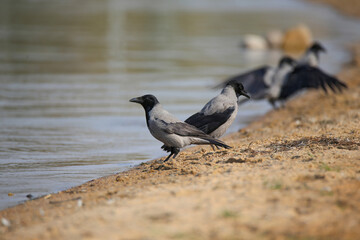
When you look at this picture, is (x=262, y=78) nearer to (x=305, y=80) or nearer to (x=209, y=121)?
(x=305, y=80)

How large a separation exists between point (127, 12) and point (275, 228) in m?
33.6

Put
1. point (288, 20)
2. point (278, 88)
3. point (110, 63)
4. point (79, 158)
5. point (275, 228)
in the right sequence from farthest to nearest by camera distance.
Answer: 1. point (288, 20)
2. point (110, 63)
3. point (278, 88)
4. point (79, 158)
5. point (275, 228)

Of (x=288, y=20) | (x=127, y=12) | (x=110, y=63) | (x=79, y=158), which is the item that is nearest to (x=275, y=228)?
(x=79, y=158)

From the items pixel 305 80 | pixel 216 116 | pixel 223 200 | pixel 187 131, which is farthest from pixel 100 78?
pixel 223 200

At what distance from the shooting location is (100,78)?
48.7 ft

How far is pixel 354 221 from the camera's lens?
4.25 meters

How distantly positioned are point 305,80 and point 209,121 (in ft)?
12.8

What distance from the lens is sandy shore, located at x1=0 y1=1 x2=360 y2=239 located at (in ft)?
13.8

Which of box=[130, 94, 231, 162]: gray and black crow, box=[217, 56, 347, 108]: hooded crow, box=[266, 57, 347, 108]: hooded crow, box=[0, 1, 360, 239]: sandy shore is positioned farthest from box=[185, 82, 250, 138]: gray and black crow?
box=[217, 56, 347, 108]: hooded crow

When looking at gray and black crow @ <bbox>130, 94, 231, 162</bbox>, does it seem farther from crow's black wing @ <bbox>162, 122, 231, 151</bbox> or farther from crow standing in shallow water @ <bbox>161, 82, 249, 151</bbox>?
crow standing in shallow water @ <bbox>161, 82, 249, 151</bbox>

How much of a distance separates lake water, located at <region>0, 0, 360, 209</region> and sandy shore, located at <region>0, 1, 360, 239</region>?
3.46ft

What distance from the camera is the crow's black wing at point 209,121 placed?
7.29m

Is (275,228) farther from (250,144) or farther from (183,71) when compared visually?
(183,71)

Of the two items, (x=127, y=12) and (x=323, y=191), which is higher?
(x=127, y=12)
